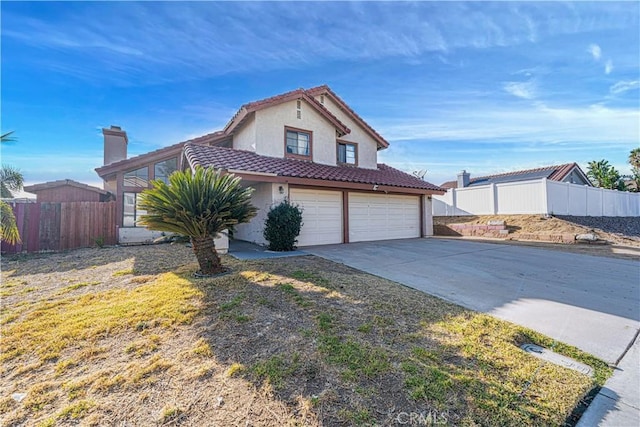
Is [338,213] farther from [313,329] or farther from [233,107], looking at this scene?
[313,329]

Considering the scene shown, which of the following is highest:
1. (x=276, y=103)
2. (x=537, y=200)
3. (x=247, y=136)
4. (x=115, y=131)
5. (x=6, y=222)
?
(x=115, y=131)

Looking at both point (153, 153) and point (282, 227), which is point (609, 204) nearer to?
point (282, 227)

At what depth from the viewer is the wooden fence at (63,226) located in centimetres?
1065

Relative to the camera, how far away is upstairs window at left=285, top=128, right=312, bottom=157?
12.9 m

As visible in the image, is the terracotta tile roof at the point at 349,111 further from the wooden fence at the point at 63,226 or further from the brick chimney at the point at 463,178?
the brick chimney at the point at 463,178

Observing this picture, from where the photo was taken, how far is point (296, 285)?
18.6 feet

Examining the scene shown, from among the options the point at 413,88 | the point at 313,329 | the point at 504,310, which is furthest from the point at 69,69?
the point at 504,310

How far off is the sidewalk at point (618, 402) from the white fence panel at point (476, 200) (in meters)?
16.7

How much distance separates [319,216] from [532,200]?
13.4 m

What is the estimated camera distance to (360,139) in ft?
52.6

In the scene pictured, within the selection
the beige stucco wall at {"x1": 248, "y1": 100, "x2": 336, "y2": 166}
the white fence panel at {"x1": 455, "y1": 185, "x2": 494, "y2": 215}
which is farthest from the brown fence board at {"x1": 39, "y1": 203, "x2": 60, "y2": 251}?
A: the white fence panel at {"x1": 455, "y1": 185, "x2": 494, "y2": 215}

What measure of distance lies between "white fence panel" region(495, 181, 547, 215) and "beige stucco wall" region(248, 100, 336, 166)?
11564 millimetres

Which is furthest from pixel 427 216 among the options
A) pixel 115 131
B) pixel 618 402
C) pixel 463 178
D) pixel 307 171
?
pixel 115 131

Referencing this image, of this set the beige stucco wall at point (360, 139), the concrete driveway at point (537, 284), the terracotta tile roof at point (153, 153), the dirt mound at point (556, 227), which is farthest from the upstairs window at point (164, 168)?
the dirt mound at point (556, 227)
